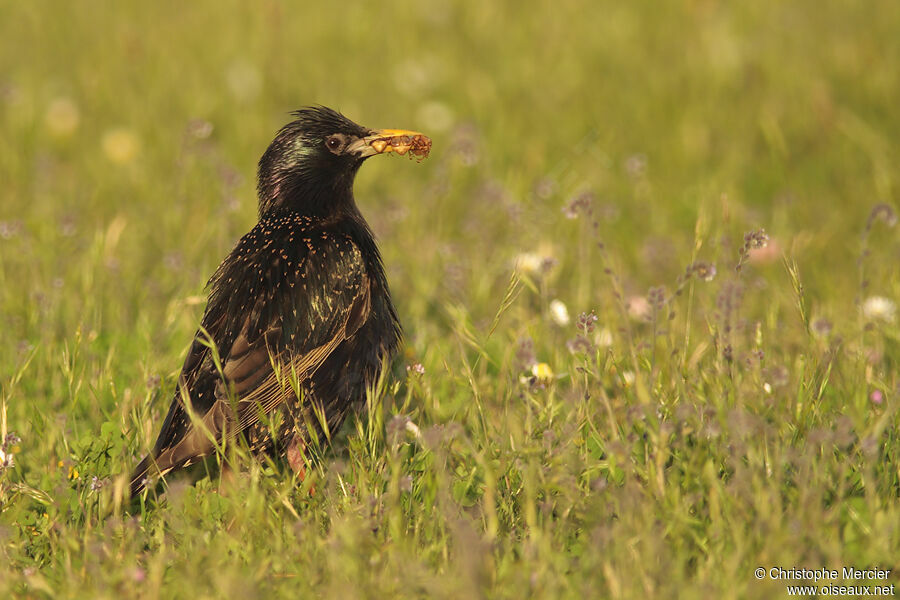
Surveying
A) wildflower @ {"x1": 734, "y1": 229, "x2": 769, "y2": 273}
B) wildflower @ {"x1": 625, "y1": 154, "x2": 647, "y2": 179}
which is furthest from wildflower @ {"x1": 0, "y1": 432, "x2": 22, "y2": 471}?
wildflower @ {"x1": 625, "y1": 154, "x2": 647, "y2": 179}

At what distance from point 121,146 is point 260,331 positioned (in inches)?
168

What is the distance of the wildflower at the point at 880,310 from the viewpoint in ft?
16.0

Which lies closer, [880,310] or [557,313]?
[557,313]

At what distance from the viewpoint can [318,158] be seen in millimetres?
4590

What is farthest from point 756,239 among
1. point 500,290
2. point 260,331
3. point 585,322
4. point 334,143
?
point 500,290

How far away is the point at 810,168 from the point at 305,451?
4.64 metres

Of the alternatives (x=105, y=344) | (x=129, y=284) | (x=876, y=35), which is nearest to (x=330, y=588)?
(x=105, y=344)

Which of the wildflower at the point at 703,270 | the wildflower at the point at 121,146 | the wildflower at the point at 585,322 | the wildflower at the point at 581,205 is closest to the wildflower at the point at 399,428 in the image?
the wildflower at the point at 585,322

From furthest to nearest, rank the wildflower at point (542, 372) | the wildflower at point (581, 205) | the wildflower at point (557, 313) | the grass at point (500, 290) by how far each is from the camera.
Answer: the wildflower at point (557, 313)
the wildflower at point (542, 372)
the wildflower at point (581, 205)
the grass at point (500, 290)

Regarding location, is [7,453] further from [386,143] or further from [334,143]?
[386,143]

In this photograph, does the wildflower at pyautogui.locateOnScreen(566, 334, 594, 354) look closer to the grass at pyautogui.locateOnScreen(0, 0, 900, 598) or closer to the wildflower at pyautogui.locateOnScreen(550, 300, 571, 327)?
the grass at pyautogui.locateOnScreen(0, 0, 900, 598)

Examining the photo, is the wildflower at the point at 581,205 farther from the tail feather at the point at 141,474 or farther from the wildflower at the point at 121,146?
the wildflower at the point at 121,146

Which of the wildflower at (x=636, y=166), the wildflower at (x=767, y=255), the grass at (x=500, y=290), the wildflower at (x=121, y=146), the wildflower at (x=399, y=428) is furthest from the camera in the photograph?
the wildflower at (x=121, y=146)

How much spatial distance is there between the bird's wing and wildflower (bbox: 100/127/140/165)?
3.69 m
